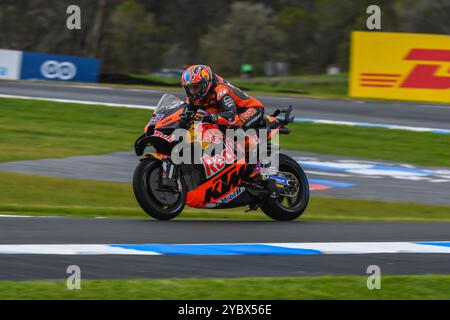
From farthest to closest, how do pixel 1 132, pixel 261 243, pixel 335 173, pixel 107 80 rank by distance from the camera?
pixel 107 80 < pixel 1 132 < pixel 335 173 < pixel 261 243

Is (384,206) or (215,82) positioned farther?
(384,206)

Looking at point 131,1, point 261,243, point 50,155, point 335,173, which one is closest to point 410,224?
point 261,243

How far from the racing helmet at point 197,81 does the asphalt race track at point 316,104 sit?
507 inches

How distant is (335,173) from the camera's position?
1564 cm

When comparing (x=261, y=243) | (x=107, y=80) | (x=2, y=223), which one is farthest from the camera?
(x=107, y=80)

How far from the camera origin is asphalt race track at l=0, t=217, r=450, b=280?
265 inches

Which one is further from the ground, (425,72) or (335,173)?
(425,72)

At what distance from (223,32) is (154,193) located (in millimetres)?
55588

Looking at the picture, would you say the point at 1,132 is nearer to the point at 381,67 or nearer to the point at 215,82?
the point at 215,82

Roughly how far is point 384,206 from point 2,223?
6023 mm

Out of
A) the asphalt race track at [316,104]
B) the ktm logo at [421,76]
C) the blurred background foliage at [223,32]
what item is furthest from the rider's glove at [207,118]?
the blurred background foliage at [223,32]

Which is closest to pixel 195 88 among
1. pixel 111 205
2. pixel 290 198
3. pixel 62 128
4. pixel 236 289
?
Result: pixel 290 198

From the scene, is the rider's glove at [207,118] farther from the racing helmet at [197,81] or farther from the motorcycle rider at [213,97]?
the racing helmet at [197,81]

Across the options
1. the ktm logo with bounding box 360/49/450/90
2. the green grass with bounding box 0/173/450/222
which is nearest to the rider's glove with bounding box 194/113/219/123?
the green grass with bounding box 0/173/450/222
